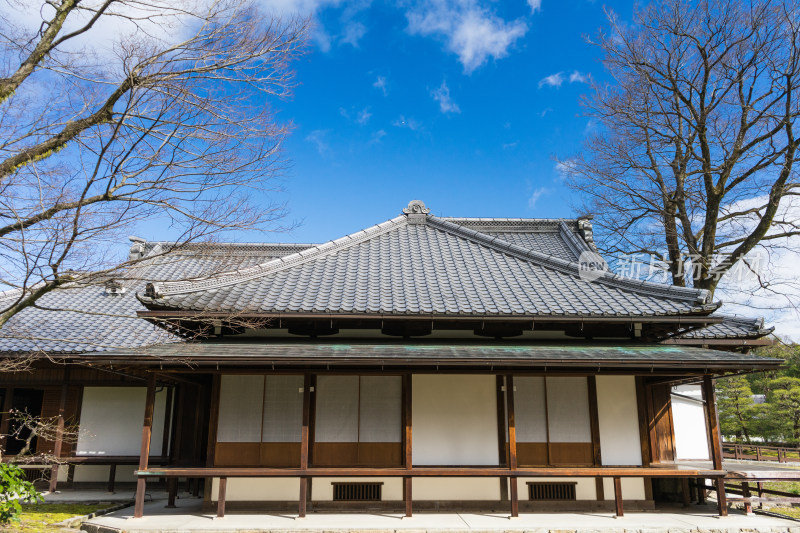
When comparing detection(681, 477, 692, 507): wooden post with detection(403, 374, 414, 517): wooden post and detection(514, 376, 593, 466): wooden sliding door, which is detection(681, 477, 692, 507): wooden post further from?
detection(403, 374, 414, 517): wooden post

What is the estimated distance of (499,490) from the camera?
9.90 m

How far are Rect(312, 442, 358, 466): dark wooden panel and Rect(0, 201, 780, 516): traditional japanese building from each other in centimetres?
3

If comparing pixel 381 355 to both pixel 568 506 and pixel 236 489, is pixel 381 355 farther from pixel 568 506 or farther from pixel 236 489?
pixel 568 506

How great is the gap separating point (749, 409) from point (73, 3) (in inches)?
1479

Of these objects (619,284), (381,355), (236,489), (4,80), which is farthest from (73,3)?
(619,284)

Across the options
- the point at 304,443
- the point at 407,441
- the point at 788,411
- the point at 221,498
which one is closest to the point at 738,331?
the point at 407,441

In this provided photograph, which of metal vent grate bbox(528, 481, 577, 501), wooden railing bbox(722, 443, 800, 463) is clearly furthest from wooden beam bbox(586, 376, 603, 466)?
wooden railing bbox(722, 443, 800, 463)

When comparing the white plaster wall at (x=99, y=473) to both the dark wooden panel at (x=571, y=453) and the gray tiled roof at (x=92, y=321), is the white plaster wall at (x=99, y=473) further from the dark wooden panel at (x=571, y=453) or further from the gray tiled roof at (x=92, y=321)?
the dark wooden panel at (x=571, y=453)

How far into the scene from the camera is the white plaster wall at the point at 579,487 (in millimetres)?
9922

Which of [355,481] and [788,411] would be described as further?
[788,411]

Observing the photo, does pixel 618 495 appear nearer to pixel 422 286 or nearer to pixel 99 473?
pixel 422 286

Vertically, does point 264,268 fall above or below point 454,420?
above

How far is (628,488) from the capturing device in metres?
10.0

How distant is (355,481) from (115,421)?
25.3 feet
